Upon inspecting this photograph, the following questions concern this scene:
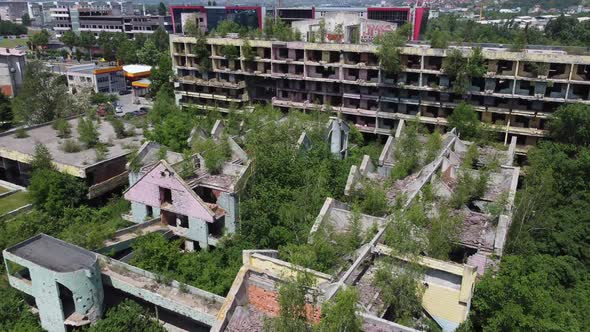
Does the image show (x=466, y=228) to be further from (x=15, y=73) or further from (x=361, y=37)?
(x=15, y=73)

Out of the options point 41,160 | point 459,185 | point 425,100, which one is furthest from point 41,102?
point 459,185

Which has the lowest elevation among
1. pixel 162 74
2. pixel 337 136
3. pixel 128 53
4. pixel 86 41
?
pixel 337 136

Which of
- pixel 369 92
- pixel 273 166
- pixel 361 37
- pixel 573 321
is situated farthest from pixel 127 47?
pixel 573 321

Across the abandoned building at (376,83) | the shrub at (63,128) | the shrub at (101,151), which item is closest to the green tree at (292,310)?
the shrub at (101,151)

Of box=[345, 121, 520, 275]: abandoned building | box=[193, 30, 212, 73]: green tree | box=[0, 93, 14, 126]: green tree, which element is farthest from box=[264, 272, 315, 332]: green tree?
box=[0, 93, 14, 126]: green tree

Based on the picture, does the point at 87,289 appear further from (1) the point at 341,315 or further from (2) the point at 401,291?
(2) the point at 401,291
